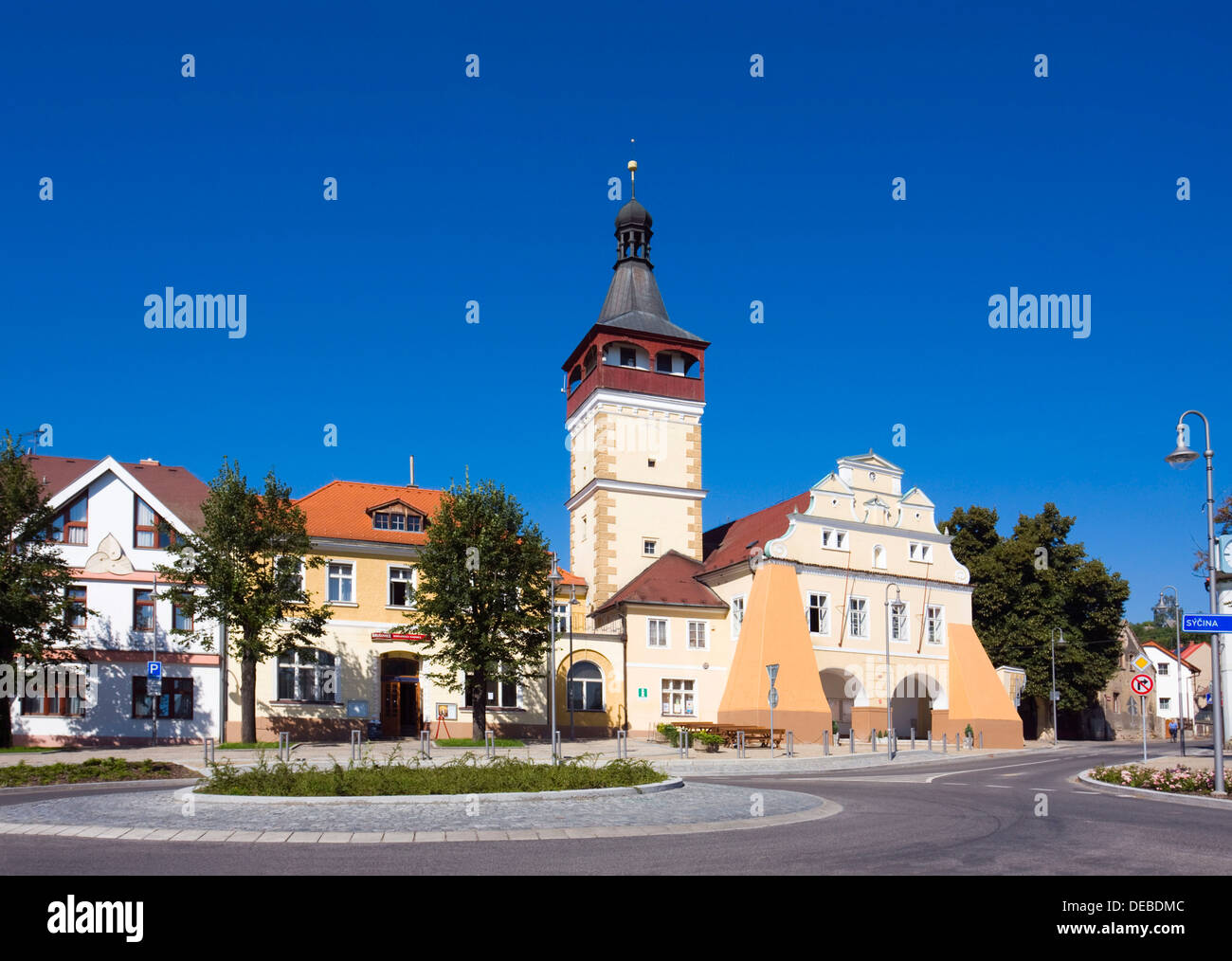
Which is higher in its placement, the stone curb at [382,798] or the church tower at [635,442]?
the church tower at [635,442]

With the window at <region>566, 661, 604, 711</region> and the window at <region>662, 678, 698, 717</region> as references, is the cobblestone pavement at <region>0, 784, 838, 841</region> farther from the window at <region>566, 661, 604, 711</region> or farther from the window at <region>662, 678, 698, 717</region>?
the window at <region>662, 678, 698, 717</region>

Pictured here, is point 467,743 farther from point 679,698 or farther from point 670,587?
point 670,587

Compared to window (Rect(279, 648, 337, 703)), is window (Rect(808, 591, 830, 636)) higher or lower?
higher

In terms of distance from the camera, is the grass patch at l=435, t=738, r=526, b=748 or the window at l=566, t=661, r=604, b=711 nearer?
the grass patch at l=435, t=738, r=526, b=748

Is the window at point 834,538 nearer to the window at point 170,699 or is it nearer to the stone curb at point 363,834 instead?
the window at point 170,699

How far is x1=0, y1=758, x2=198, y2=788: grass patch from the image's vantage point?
23.6 m

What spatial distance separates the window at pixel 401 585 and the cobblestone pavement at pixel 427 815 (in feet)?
83.5

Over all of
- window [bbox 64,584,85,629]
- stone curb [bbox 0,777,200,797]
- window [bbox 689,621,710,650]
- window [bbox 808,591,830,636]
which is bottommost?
stone curb [bbox 0,777,200,797]

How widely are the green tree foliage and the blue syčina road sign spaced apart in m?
41.7

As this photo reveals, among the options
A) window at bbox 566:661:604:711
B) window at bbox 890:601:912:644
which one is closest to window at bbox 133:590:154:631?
window at bbox 566:661:604:711

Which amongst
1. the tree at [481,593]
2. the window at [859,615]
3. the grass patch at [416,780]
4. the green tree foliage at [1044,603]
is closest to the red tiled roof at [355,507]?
the tree at [481,593]

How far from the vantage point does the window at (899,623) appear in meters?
51.5

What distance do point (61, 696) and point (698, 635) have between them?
2659cm
